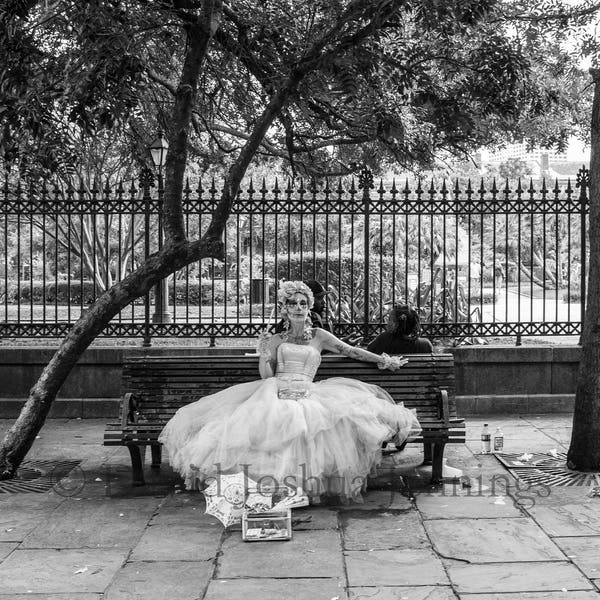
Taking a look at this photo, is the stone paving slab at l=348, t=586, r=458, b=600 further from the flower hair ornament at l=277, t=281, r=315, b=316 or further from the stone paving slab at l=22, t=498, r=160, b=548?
the flower hair ornament at l=277, t=281, r=315, b=316

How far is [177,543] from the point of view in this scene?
548 centimetres

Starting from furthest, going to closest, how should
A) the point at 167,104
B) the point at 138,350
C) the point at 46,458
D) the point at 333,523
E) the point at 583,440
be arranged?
the point at 167,104
the point at 138,350
the point at 46,458
the point at 583,440
the point at 333,523

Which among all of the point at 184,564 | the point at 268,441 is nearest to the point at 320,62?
the point at 268,441

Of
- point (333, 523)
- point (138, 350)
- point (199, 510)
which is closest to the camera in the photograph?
point (333, 523)

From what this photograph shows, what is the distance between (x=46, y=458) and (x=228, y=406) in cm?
242

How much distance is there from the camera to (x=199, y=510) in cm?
625

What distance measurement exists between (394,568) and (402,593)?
15.8 inches

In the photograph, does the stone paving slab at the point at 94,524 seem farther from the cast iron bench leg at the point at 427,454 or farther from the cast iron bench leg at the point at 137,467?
the cast iron bench leg at the point at 427,454

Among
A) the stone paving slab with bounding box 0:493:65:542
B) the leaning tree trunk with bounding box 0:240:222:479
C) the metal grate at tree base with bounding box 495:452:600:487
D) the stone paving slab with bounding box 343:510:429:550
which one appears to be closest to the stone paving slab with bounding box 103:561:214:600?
the stone paving slab with bounding box 343:510:429:550

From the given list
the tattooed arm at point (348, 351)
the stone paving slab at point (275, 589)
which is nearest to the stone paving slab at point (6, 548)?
the stone paving slab at point (275, 589)

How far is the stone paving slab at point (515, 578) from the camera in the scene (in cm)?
461

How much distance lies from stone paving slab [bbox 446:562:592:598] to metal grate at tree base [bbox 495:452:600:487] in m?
2.01

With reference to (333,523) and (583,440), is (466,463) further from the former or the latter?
(333,523)

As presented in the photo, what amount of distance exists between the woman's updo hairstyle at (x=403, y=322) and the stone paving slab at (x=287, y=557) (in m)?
2.82
